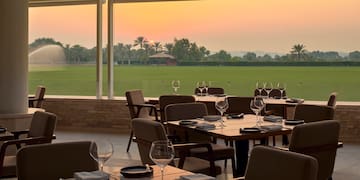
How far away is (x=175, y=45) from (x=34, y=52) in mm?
3067

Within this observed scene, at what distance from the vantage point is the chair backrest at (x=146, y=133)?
13.9 feet

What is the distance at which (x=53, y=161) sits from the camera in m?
3.38

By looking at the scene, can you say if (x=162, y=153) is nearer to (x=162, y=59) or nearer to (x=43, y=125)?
(x=43, y=125)

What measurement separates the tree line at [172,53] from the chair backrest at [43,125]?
551 cm

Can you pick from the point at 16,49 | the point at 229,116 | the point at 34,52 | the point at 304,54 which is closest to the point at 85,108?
the point at 34,52

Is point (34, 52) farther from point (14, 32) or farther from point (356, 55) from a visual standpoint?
point (356, 55)

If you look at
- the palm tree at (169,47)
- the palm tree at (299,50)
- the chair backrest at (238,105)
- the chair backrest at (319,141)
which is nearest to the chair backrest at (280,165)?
the chair backrest at (319,141)

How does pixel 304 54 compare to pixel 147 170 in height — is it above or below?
above

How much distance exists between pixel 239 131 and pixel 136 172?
2.05 m

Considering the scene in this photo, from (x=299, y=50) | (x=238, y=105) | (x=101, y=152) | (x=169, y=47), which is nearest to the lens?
(x=101, y=152)

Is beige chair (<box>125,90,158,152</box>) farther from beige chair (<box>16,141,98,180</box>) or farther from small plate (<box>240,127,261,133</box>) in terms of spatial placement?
beige chair (<box>16,141,98,180</box>)

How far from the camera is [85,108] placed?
1040 centimetres

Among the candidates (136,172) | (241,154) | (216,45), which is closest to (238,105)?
(241,154)

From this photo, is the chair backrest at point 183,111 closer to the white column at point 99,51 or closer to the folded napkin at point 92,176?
the folded napkin at point 92,176
